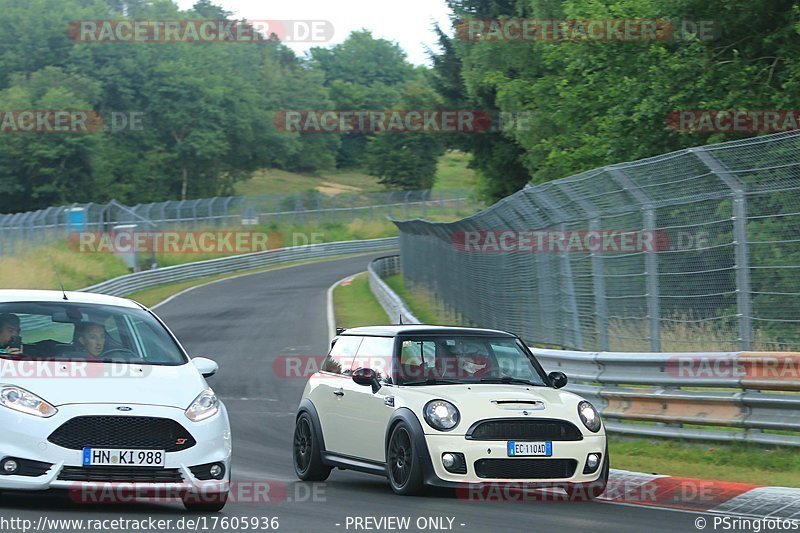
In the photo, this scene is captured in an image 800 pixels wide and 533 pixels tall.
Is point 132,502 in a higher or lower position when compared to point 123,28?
lower

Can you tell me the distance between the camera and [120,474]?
26.8ft

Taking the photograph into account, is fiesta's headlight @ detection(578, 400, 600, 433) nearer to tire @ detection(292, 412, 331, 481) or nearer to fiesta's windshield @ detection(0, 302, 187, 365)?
tire @ detection(292, 412, 331, 481)

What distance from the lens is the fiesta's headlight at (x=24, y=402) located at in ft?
26.6

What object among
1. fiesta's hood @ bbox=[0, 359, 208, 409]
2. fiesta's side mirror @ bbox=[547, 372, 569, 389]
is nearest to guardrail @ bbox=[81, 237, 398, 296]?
Answer: fiesta's side mirror @ bbox=[547, 372, 569, 389]

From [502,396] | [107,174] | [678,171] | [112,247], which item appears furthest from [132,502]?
[107,174]

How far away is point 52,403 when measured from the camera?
26.7 feet

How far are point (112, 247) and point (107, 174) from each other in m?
35.5

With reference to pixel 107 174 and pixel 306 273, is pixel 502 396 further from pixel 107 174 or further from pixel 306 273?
pixel 107 174

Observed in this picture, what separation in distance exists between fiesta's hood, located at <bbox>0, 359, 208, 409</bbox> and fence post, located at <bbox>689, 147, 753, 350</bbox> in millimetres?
5308

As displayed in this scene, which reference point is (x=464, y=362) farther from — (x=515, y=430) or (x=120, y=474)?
(x=120, y=474)

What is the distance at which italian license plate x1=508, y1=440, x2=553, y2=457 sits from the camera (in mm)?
9422

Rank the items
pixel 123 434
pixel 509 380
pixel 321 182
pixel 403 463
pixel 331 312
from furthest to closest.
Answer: pixel 321 182 → pixel 331 312 → pixel 509 380 → pixel 403 463 → pixel 123 434

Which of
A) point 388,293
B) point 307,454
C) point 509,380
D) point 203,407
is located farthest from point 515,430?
point 388,293

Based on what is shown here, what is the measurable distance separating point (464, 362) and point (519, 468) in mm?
1420
